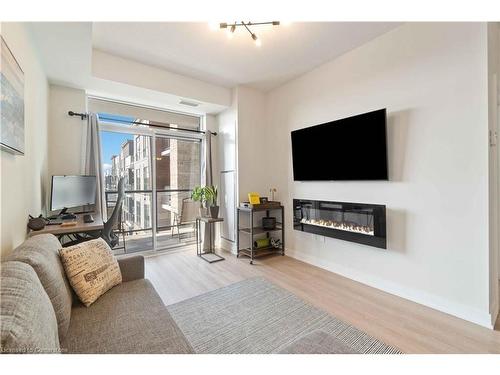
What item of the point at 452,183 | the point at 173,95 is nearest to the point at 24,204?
the point at 173,95

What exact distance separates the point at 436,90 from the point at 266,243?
297 centimetres

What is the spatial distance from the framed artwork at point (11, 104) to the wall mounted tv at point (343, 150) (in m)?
2.91

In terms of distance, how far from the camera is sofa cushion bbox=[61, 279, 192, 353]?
3.47ft

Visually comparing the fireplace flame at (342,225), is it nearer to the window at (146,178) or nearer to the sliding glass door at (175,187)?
the sliding glass door at (175,187)

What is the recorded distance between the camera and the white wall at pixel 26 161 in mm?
1475

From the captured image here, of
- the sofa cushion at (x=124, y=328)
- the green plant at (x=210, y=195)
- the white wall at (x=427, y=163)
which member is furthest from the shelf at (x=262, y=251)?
the sofa cushion at (x=124, y=328)

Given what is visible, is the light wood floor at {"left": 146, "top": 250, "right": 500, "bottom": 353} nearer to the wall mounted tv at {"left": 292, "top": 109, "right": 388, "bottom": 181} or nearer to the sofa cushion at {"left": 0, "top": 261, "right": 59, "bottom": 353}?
the wall mounted tv at {"left": 292, "top": 109, "right": 388, "bottom": 181}

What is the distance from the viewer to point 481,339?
1711 millimetres

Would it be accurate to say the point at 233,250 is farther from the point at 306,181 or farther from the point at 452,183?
the point at 452,183

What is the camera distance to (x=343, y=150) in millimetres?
2793

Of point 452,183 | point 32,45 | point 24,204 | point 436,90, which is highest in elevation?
point 32,45

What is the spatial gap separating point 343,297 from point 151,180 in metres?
3.36

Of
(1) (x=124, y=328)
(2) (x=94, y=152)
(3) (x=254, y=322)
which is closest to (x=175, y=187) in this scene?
(2) (x=94, y=152)
